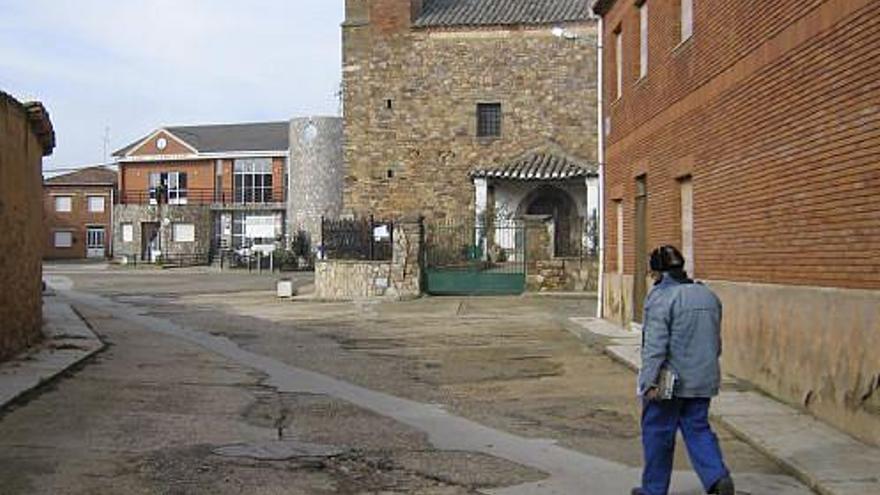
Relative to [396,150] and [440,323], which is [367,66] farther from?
[440,323]

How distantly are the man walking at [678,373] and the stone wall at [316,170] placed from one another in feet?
176

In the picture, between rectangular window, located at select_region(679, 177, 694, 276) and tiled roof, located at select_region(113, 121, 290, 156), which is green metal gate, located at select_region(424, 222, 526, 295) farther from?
tiled roof, located at select_region(113, 121, 290, 156)

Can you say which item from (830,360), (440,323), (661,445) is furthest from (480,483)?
(440,323)

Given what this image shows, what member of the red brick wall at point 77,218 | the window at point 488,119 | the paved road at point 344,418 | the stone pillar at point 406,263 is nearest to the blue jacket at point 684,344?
the paved road at point 344,418

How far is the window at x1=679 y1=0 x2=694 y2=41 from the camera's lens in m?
15.7

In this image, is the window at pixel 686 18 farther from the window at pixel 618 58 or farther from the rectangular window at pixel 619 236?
the rectangular window at pixel 619 236

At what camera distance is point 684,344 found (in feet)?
23.2

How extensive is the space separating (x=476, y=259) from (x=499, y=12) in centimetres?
1211

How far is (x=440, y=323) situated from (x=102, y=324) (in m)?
7.26

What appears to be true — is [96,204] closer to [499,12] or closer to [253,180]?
[253,180]

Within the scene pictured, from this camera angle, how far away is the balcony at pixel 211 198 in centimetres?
6781

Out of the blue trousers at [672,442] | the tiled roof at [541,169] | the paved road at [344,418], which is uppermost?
the tiled roof at [541,169]

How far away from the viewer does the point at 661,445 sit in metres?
7.16

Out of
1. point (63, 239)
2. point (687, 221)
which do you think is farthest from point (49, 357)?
point (63, 239)
